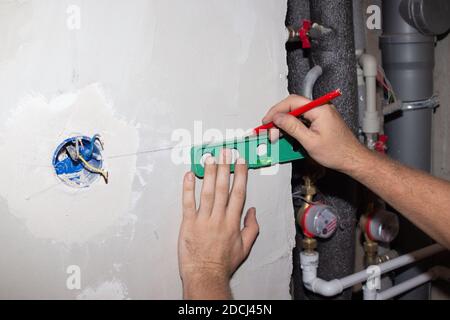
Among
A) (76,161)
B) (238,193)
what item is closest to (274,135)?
(238,193)

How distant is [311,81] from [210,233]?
15.1 inches

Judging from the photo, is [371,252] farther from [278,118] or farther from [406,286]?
[278,118]

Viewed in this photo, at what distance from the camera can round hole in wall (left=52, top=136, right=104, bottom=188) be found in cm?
69

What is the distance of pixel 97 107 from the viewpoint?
0.70 m

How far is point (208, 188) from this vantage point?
77 centimetres

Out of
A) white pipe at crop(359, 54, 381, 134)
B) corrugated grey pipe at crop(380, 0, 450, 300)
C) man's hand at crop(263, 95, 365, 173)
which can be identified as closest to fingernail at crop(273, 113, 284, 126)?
man's hand at crop(263, 95, 365, 173)

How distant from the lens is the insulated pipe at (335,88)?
0.92m

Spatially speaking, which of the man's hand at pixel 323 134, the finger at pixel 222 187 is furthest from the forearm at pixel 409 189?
the finger at pixel 222 187

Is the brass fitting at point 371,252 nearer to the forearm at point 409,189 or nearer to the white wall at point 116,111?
the forearm at point 409,189

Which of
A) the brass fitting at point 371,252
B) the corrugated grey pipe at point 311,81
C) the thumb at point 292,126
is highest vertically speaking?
the corrugated grey pipe at point 311,81

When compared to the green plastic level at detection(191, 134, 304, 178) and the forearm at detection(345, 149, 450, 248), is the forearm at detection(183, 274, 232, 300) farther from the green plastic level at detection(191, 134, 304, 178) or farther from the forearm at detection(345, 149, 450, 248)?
the forearm at detection(345, 149, 450, 248)

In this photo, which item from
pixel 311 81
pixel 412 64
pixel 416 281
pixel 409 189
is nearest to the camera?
pixel 409 189

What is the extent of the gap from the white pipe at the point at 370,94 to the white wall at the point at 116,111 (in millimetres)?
269

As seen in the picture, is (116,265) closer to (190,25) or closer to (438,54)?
(190,25)
